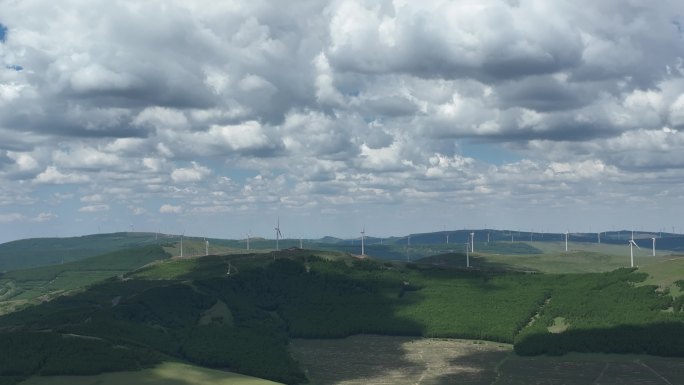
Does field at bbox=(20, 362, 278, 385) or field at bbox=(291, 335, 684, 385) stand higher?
field at bbox=(20, 362, 278, 385)

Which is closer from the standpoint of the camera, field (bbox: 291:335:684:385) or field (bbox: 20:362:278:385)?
field (bbox: 20:362:278:385)

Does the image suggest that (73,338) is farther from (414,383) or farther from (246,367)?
(414,383)

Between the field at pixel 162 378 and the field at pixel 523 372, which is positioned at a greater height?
the field at pixel 162 378

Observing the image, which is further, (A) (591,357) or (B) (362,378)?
(A) (591,357)

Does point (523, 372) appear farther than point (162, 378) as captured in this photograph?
Yes

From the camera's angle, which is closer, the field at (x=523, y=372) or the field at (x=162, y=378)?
the field at (x=162, y=378)

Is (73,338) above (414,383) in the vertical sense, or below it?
above

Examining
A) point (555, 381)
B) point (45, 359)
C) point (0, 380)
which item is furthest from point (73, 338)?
point (555, 381)

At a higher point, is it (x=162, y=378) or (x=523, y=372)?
(x=162, y=378)
